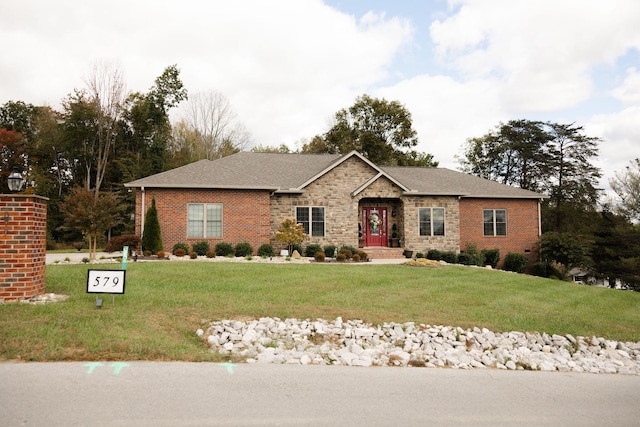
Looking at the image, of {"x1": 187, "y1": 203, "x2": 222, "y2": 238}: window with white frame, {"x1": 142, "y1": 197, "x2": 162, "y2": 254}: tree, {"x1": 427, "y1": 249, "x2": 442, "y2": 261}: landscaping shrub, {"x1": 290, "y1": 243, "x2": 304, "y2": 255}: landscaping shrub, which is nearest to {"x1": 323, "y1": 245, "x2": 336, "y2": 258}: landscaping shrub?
{"x1": 290, "y1": 243, "x2": 304, "y2": 255}: landscaping shrub

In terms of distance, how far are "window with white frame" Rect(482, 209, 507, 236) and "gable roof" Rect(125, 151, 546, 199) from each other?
969 millimetres

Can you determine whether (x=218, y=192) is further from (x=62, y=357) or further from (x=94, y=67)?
(x=94, y=67)

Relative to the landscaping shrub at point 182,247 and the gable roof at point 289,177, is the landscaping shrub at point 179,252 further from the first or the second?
the gable roof at point 289,177

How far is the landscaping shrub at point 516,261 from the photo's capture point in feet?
75.9

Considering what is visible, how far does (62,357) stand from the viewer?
5.49 metres

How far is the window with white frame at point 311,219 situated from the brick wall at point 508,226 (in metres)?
8.00

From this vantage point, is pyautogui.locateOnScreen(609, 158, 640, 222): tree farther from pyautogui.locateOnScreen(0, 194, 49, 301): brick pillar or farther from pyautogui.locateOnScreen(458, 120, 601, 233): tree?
pyautogui.locateOnScreen(0, 194, 49, 301): brick pillar

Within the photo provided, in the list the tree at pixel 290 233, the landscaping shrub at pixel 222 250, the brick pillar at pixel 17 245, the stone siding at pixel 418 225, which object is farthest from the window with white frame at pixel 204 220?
the brick pillar at pixel 17 245

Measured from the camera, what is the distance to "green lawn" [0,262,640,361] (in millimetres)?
6070

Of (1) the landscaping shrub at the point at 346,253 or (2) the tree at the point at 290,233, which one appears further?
(2) the tree at the point at 290,233

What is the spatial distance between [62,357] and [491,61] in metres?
18.4

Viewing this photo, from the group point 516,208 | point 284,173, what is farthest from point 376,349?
point 516,208

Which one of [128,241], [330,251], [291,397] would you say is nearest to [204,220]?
[128,241]

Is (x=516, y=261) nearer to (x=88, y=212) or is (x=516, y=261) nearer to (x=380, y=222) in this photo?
(x=380, y=222)
